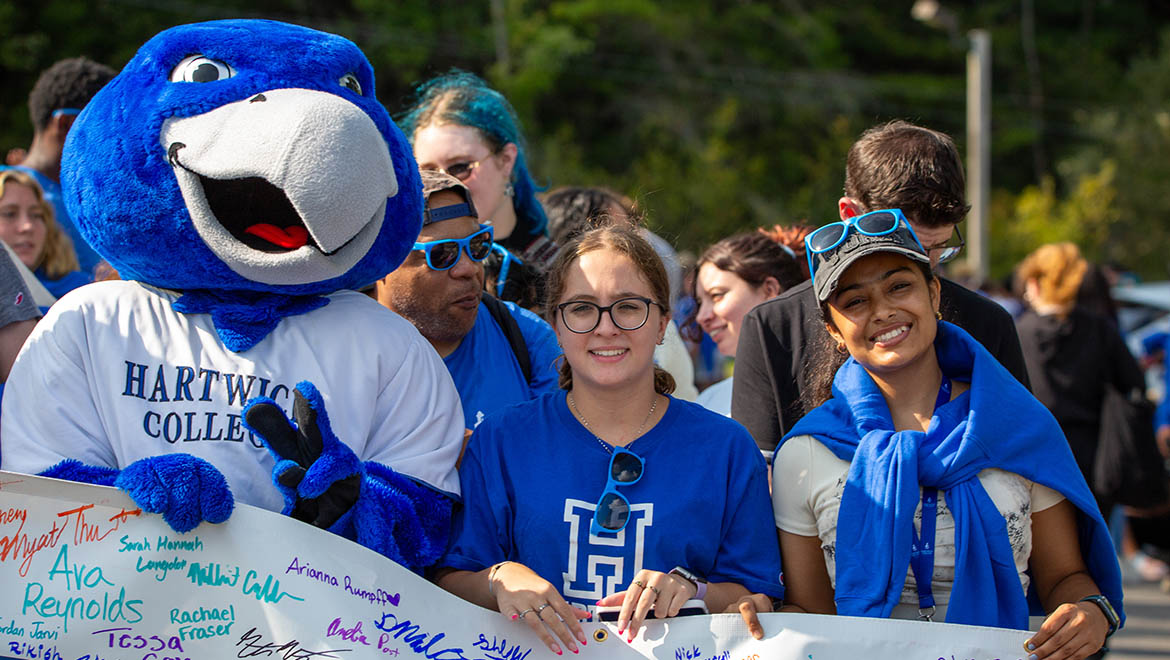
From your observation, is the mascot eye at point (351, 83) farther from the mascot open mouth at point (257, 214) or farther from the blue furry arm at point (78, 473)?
the blue furry arm at point (78, 473)

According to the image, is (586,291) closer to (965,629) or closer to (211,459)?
(211,459)

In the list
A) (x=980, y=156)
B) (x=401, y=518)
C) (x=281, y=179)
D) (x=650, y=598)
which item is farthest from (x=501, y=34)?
(x=650, y=598)

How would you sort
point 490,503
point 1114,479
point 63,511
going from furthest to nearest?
point 1114,479 < point 490,503 < point 63,511

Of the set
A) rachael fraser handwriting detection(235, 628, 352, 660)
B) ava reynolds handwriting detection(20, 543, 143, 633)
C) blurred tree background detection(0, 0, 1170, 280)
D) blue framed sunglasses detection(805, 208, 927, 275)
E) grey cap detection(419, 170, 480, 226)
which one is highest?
blurred tree background detection(0, 0, 1170, 280)

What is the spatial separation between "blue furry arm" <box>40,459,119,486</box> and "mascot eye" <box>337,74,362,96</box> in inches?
41.0

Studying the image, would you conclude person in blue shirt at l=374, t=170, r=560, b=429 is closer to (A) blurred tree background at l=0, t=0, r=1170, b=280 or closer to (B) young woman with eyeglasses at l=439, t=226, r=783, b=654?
(B) young woman with eyeglasses at l=439, t=226, r=783, b=654

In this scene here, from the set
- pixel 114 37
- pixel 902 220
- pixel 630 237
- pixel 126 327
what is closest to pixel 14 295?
pixel 126 327

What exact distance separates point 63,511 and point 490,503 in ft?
3.00

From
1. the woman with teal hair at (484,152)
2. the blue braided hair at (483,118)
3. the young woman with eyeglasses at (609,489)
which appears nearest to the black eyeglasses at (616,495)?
the young woman with eyeglasses at (609,489)

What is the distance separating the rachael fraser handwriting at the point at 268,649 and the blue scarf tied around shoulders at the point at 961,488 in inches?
46.6

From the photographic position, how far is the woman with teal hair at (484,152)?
161 inches

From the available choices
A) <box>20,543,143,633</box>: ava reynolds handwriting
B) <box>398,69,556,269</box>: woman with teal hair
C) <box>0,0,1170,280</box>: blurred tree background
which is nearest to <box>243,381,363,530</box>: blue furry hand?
<box>20,543,143,633</box>: ava reynolds handwriting

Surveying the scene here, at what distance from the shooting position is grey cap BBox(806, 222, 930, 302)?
2719 millimetres

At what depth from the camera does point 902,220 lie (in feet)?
9.23
